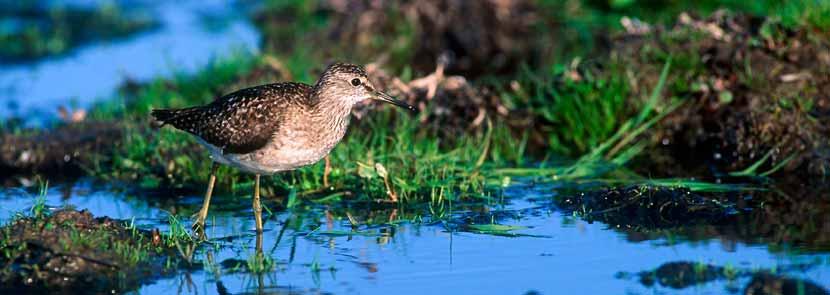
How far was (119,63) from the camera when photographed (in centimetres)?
1516

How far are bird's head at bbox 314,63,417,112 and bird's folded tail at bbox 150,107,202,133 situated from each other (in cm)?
97

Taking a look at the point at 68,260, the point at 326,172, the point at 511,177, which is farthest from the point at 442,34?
the point at 68,260

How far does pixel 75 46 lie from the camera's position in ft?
52.7

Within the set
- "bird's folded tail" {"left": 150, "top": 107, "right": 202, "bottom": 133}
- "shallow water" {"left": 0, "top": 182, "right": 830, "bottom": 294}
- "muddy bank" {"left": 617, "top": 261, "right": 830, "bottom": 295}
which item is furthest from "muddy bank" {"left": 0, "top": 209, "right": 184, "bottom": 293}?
"muddy bank" {"left": 617, "top": 261, "right": 830, "bottom": 295}

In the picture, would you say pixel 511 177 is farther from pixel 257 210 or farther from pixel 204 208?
pixel 204 208

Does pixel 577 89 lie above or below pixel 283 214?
above

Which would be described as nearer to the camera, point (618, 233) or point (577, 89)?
point (618, 233)

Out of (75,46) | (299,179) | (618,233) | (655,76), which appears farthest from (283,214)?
(75,46)

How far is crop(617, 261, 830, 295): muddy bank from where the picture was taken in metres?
6.95

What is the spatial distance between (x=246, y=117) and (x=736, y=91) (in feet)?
14.8

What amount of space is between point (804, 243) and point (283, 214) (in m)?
3.77

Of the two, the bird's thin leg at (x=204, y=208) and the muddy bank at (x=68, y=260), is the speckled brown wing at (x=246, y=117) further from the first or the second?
the muddy bank at (x=68, y=260)

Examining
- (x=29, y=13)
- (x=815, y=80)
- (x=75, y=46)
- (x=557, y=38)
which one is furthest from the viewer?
(x=29, y=13)

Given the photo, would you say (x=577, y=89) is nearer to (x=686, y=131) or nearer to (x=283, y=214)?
(x=686, y=131)
